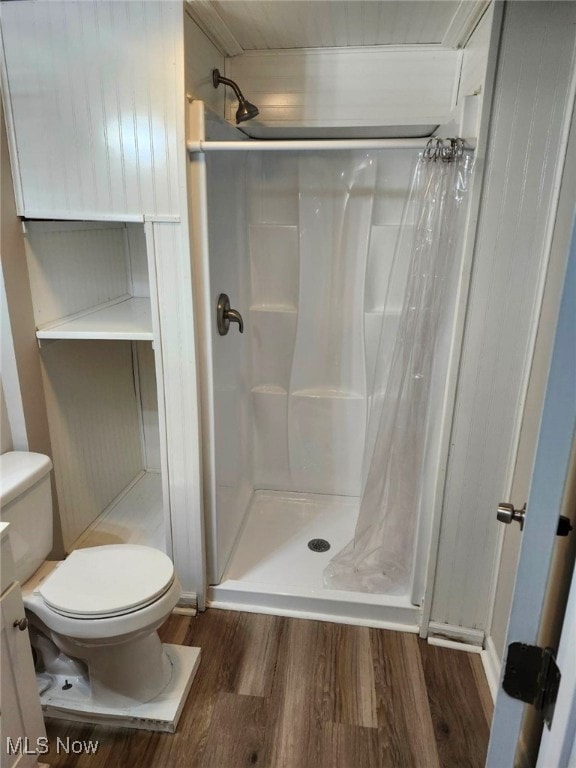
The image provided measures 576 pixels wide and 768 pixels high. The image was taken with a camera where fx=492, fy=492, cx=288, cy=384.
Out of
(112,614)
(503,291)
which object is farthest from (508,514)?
(112,614)

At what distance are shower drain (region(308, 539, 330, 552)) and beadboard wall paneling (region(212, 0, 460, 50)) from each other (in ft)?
6.80

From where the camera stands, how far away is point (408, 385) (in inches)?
69.3

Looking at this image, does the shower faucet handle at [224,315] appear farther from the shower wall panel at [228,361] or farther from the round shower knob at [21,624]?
the round shower knob at [21,624]

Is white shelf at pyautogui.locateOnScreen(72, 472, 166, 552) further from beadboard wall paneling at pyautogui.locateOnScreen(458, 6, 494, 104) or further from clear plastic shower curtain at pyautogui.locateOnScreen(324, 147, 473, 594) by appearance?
beadboard wall paneling at pyautogui.locateOnScreen(458, 6, 494, 104)

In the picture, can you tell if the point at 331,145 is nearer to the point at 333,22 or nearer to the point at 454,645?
the point at 333,22

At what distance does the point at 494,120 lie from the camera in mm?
1378

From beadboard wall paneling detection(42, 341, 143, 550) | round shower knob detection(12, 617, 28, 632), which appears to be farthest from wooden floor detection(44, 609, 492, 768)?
beadboard wall paneling detection(42, 341, 143, 550)

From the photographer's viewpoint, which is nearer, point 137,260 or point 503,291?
point 503,291

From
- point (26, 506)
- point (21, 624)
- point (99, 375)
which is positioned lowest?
point (21, 624)

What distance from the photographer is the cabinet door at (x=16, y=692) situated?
1.18m

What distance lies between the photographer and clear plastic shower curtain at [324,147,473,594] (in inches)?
61.1

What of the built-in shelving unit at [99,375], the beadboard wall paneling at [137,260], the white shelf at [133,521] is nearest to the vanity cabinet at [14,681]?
the built-in shelving unit at [99,375]

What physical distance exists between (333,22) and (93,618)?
203 centimetres
